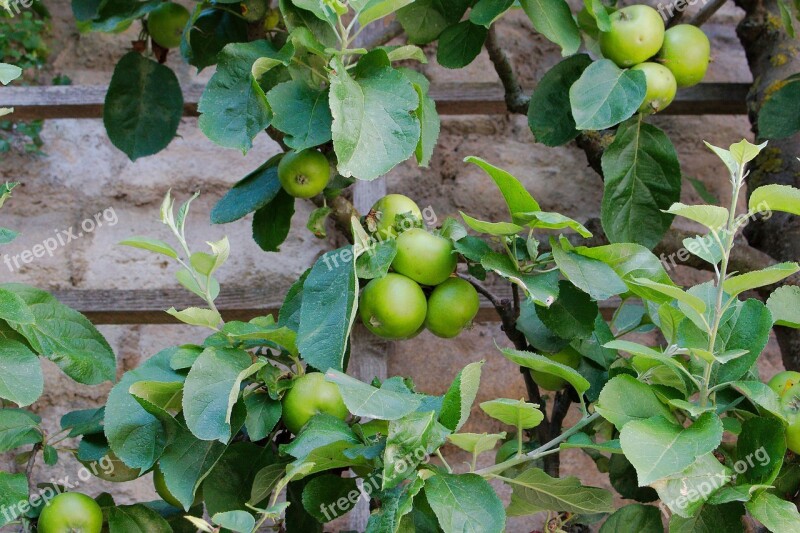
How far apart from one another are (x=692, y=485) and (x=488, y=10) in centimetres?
56

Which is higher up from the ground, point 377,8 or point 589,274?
point 377,8

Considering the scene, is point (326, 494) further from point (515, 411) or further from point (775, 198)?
point (775, 198)

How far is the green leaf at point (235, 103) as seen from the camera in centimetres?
90

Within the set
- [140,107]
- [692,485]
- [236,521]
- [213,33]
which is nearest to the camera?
[236,521]

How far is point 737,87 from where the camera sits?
1450mm

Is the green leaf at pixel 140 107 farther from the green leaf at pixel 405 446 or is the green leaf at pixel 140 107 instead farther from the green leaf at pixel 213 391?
the green leaf at pixel 405 446

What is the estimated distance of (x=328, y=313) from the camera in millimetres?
816

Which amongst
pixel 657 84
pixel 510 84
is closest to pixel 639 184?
pixel 657 84

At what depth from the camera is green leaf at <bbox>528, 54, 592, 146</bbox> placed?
114 cm

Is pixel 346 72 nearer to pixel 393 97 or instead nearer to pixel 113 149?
pixel 393 97

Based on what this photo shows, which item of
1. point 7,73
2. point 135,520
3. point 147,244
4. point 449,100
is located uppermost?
point 7,73

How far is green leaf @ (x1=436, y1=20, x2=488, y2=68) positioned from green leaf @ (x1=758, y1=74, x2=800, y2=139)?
401mm

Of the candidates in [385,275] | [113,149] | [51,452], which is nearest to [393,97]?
[385,275]

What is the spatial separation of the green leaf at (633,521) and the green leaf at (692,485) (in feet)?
0.44
